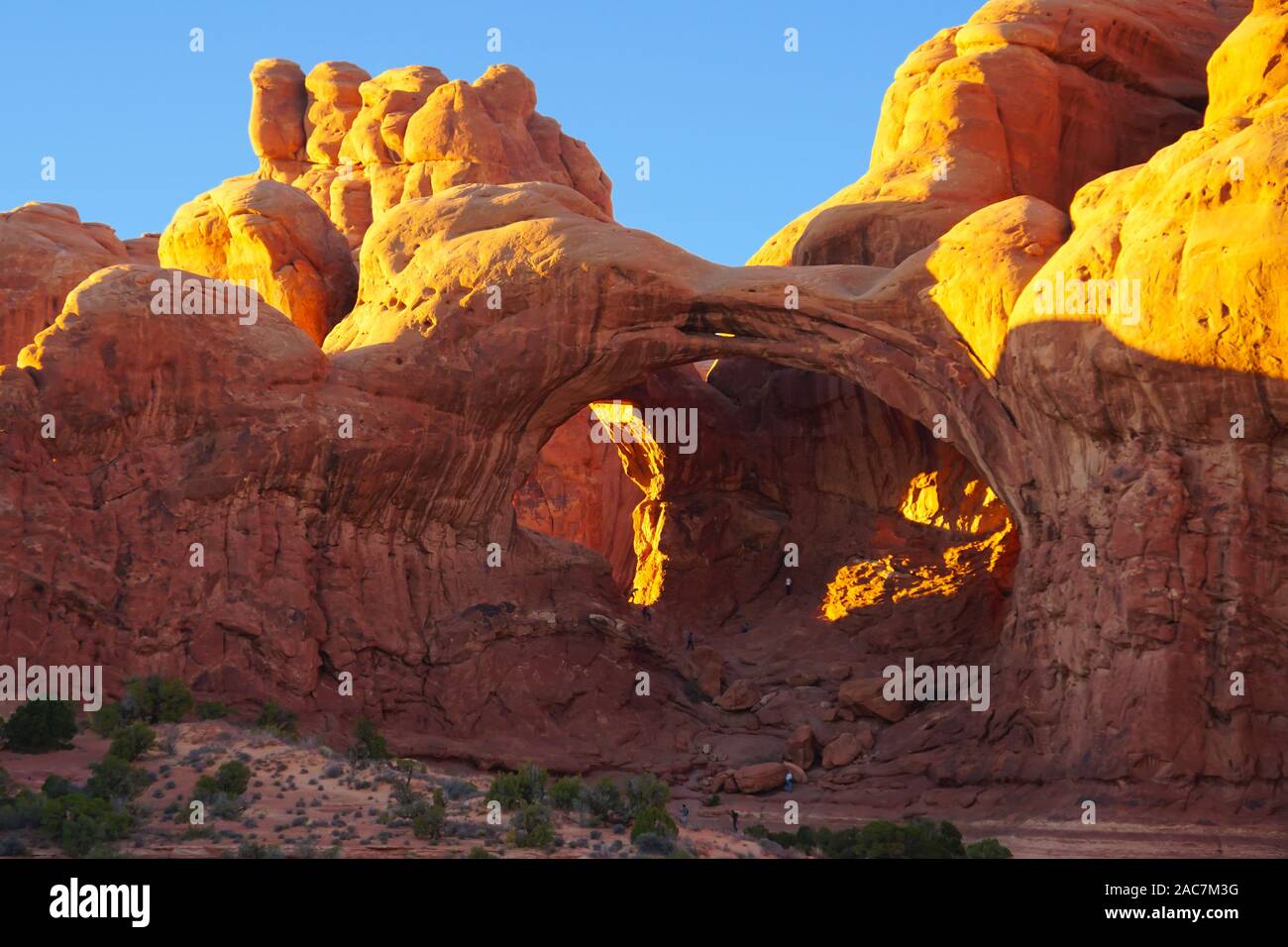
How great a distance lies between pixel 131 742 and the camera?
23516 mm

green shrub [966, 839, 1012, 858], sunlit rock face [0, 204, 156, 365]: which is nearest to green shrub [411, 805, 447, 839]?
green shrub [966, 839, 1012, 858]

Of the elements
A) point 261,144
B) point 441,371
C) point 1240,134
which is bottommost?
point 441,371

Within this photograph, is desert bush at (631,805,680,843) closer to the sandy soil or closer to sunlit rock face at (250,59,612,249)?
the sandy soil

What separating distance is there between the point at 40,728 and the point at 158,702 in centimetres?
218

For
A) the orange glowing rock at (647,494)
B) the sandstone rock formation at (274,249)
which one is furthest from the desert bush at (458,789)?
the orange glowing rock at (647,494)

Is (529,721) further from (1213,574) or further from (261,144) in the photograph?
(261,144)

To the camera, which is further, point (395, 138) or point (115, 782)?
point (395, 138)

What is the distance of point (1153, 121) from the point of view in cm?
4072

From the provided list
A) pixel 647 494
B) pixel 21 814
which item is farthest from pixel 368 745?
pixel 647 494

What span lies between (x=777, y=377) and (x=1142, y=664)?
15420 millimetres

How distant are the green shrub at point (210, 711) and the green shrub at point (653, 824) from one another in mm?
9082

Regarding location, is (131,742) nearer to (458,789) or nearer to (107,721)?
(107,721)

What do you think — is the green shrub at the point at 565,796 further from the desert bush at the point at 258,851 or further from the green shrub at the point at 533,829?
the desert bush at the point at 258,851
